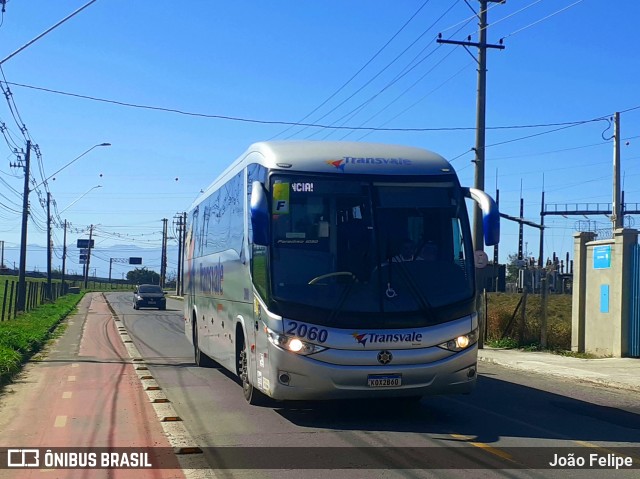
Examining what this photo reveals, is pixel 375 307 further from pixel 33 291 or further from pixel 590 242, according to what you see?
pixel 33 291

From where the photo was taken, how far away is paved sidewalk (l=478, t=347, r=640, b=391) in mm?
14781

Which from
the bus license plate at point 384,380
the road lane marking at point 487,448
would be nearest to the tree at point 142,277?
the bus license plate at point 384,380

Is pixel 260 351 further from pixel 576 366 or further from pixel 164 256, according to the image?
pixel 164 256

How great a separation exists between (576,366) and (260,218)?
418 inches

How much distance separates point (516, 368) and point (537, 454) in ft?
31.8

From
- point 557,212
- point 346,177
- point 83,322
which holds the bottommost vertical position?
point 83,322

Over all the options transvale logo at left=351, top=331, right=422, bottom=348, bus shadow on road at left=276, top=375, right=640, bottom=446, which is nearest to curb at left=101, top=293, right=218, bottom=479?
bus shadow on road at left=276, top=375, right=640, bottom=446

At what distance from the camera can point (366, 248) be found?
9508 millimetres

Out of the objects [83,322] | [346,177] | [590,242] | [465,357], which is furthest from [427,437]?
[83,322]

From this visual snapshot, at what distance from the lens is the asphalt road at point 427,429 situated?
297 inches

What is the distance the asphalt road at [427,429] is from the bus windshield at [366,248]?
1.41 metres

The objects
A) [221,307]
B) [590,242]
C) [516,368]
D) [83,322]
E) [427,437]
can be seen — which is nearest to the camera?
[427,437]

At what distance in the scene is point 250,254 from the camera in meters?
10.4

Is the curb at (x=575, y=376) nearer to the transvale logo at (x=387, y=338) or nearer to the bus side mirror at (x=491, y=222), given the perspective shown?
the bus side mirror at (x=491, y=222)
